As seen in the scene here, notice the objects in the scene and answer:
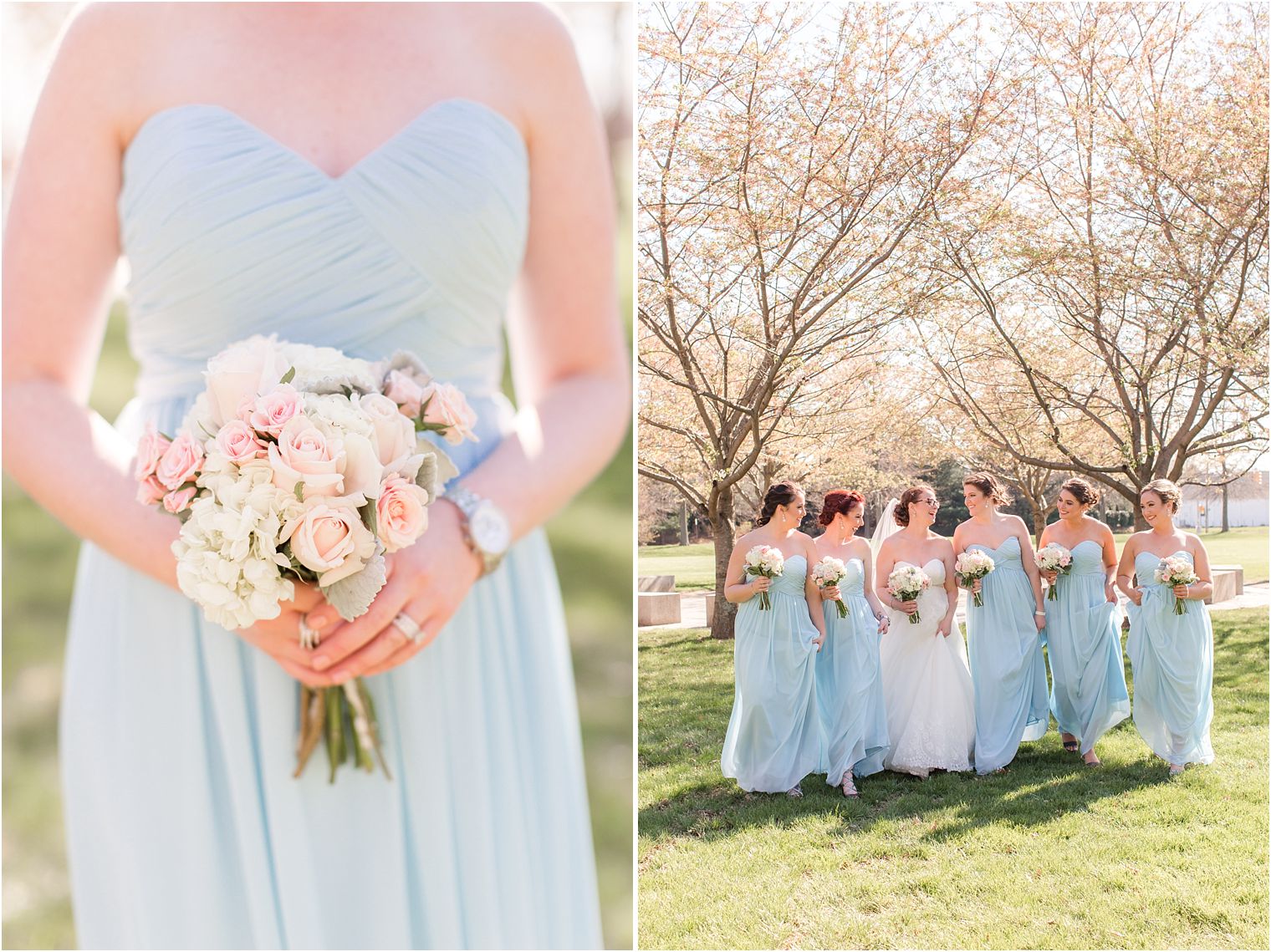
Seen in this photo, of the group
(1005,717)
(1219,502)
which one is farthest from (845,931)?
(1219,502)

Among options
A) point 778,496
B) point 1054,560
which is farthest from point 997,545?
point 778,496

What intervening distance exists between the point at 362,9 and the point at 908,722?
19.8 feet

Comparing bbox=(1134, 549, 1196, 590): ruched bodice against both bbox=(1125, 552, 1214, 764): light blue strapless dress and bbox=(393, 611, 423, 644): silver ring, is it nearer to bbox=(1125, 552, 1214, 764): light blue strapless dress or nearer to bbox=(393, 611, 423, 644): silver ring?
bbox=(1125, 552, 1214, 764): light blue strapless dress

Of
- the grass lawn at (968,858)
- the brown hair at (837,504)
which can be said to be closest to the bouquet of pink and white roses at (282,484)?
the grass lawn at (968,858)

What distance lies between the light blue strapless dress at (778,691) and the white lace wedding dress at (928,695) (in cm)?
73

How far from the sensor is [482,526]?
5.58 feet

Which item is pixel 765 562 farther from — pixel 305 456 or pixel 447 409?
pixel 305 456

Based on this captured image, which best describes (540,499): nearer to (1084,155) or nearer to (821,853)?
(821,853)

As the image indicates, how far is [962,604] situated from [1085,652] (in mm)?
7697

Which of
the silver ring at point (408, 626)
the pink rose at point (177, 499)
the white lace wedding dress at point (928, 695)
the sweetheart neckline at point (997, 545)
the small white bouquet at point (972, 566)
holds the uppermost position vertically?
the pink rose at point (177, 499)

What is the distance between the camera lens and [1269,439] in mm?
11375

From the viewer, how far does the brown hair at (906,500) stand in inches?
281

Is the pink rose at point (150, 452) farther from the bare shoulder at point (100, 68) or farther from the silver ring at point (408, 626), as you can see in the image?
the bare shoulder at point (100, 68)

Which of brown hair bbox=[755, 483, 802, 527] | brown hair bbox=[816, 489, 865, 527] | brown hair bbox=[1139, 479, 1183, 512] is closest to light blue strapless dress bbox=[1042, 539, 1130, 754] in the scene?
brown hair bbox=[1139, 479, 1183, 512]
